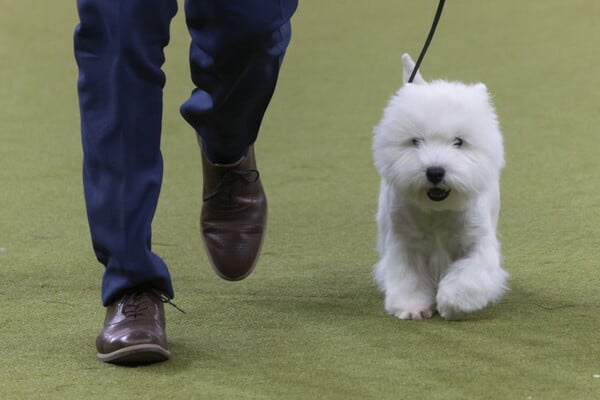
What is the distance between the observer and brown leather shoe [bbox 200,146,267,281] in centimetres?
250

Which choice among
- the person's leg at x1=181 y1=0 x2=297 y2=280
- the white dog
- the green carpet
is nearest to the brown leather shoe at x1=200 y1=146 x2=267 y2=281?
the person's leg at x1=181 y1=0 x2=297 y2=280

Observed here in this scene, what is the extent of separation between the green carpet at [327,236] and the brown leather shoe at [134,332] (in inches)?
1.2

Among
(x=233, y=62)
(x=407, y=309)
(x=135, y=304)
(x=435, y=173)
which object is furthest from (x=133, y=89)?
(x=407, y=309)

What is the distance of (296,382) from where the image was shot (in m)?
1.93

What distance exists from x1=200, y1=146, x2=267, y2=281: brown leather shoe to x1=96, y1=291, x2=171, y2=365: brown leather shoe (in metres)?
0.37

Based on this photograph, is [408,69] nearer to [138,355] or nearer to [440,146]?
[440,146]

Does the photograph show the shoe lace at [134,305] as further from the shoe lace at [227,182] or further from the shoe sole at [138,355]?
the shoe lace at [227,182]

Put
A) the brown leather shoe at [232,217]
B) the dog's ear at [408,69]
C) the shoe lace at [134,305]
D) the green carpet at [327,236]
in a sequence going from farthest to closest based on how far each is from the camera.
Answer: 1. the dog's ear at [408,69]
2. the brown leather shoe at [232,217]
3. the shoe lace at [134,305]
4. the green carpet at [327,236]

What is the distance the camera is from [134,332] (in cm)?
206

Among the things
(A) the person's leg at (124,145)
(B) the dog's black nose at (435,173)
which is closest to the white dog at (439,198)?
(B) the dog's black nose at (435,173)

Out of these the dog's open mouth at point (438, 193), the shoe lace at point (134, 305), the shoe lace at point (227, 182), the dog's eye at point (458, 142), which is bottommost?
the shoe lace at point (134, 305)

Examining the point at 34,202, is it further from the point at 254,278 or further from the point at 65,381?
the point at 65,381

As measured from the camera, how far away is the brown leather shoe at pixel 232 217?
98.4 inches

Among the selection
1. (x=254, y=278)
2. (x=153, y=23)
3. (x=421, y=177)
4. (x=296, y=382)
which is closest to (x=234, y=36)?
(x=153, y=23)
